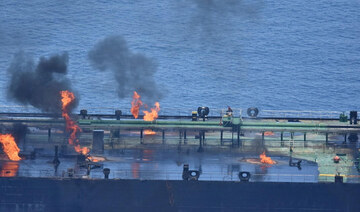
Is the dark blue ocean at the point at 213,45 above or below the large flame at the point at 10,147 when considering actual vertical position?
above

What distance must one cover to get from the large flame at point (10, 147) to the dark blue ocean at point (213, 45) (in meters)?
53.5

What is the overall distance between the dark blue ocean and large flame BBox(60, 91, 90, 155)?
45.1 m

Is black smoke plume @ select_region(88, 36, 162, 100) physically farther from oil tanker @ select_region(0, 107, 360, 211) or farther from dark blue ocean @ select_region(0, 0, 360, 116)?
oil tanker @ select_region(0, 107, 360, 211)

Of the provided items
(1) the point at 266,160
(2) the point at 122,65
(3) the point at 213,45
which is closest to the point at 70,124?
(1) the point at 266,160

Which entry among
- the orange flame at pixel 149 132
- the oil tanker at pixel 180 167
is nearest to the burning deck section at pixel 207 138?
the oil tanker at pixel 180 167

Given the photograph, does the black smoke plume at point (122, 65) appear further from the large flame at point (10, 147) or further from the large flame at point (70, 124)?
the large flame at point (10, 147)

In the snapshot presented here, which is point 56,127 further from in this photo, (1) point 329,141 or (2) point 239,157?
(1) point 329,141

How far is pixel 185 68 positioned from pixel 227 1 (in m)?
24.2

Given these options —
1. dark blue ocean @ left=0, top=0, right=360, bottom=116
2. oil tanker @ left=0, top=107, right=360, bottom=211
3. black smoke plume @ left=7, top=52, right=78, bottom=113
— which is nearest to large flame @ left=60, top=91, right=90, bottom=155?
oil tanker @ left=0, top=107, right=360, bottom=211

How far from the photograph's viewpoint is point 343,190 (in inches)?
2862

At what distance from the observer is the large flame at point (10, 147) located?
255 ft

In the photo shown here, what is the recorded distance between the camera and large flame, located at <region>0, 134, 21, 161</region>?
77688 mm

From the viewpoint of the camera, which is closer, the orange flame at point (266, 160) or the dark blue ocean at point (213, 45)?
the orange flame at point (266, 160)

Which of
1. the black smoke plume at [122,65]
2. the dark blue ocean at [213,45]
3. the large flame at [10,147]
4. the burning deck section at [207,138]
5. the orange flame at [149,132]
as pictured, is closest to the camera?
the large flame at [10,147]
